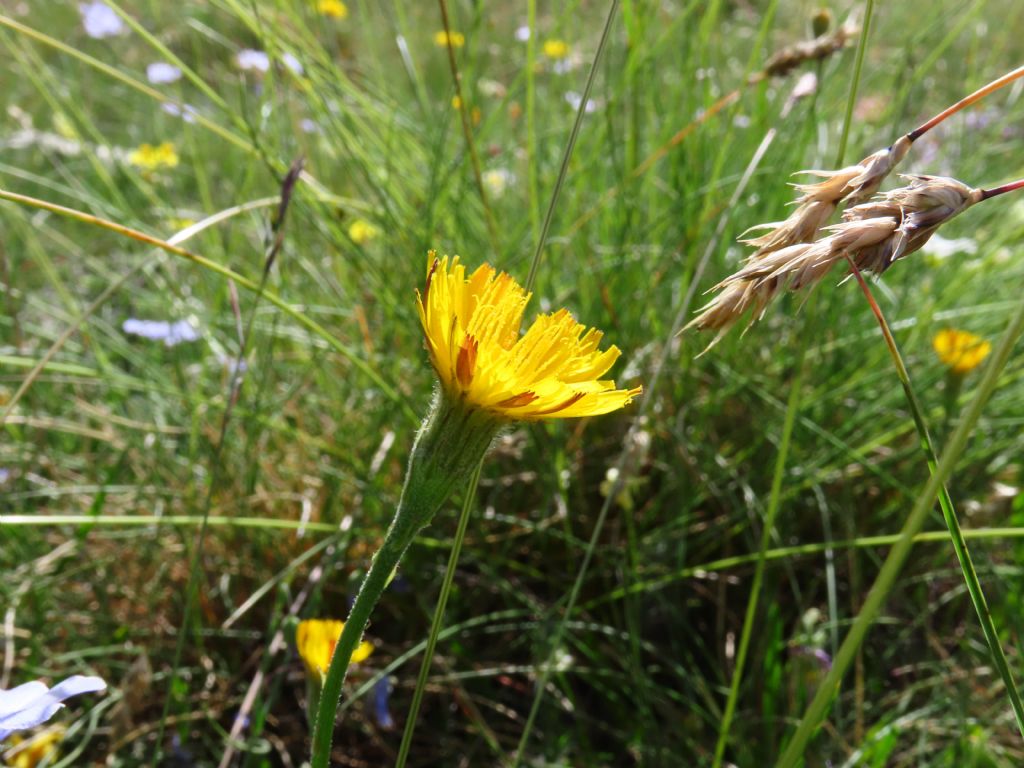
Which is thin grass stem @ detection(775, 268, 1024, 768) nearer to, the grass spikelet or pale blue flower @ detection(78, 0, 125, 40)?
the grass spikelet

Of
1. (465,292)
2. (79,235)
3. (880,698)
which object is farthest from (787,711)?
(79,235)

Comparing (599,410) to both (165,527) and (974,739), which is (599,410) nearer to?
(974,739)

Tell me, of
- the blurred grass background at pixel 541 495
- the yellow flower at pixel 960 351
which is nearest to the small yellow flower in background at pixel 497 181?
the blurred grass background at pixel 541 495

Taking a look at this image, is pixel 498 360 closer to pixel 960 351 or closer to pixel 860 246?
pixel 860 246

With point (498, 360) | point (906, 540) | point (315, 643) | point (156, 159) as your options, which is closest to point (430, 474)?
point (498, 360)

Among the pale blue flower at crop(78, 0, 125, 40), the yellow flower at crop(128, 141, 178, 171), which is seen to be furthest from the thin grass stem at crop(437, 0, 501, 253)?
the pale blue flower at crop(78, 0, 125, 40)

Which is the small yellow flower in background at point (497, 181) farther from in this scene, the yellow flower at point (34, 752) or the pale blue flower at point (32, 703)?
the pale blue flower at point (32, 703)
